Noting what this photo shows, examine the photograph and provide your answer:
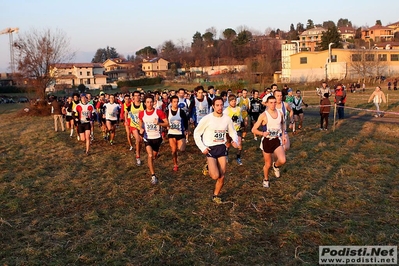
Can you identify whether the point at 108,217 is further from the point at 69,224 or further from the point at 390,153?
the point at 390,153

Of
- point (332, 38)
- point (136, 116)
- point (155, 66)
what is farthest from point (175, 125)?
point (155, 66)

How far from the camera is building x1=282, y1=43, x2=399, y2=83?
52.7 m

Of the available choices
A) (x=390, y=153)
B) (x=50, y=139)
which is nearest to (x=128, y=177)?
(x=390, y=153)

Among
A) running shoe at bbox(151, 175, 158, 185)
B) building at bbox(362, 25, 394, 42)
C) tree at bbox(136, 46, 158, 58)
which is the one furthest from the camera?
tree at bbox(136, 46, 158, 58)

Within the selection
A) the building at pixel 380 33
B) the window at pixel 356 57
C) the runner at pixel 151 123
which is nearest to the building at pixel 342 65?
the window at pixel 356 57

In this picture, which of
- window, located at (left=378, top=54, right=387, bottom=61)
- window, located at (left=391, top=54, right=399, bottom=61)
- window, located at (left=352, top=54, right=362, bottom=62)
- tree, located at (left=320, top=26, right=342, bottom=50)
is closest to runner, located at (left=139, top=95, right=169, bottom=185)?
window, located at (left=352, top=54, right=362, bottom=62)

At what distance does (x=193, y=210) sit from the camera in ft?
22.5

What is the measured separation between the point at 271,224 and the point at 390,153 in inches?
257

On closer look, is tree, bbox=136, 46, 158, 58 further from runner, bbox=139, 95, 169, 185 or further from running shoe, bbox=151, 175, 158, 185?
running shoe, bbox=151, 175, 158, 185

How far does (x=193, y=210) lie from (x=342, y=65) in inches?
2192

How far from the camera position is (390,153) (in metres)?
11.0

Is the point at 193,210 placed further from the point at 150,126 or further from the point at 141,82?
the point at 141,82

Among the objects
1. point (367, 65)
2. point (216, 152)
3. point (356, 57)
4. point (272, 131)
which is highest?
point (356, 57)

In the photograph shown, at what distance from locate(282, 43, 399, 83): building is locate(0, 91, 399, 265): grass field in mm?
45305
